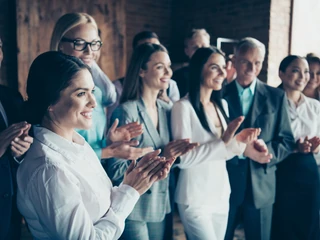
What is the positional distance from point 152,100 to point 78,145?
1009 millimetres

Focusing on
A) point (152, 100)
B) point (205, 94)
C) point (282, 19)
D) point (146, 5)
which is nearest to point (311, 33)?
point (282, 19)

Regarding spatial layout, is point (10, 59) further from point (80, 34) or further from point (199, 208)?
point (199, 208)

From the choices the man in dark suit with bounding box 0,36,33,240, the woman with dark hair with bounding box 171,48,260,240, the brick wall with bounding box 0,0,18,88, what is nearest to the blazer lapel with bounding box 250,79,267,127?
the woman with dark hair with bounding box 171,48,260,240

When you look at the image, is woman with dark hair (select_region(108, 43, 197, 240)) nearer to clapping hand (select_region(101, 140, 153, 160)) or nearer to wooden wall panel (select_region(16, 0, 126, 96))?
clapping hand (select_region(101, 140, 153, 160))

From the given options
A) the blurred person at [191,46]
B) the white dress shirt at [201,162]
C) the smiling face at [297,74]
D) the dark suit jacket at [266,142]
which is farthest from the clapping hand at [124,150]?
the blurred person at [191,46]

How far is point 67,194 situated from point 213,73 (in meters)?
1.50

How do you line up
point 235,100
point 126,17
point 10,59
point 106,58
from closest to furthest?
point 235,100 → point 10,59 → point 106,58 → point 126,17

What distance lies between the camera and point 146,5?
20.1 feet

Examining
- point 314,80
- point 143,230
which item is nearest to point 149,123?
point 143,230

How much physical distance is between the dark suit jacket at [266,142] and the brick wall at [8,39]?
3072 millimetres

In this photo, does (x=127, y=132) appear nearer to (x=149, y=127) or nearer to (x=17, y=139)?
(x=149, y=127)

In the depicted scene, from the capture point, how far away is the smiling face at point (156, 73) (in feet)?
7.80

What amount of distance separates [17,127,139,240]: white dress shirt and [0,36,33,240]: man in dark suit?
194mm

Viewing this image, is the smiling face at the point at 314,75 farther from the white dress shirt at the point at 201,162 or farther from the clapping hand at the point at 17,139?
the clapping hand at the point at 17,139
